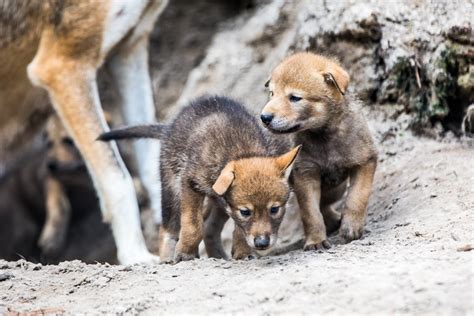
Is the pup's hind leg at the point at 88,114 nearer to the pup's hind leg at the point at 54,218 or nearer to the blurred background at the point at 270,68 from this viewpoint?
the blurred background at the point at 270,68

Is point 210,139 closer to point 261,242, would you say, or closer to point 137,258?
point 261,242

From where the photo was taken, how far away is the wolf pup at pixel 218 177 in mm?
4418

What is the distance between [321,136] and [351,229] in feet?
1.86

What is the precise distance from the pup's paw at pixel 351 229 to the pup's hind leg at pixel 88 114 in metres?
1.72

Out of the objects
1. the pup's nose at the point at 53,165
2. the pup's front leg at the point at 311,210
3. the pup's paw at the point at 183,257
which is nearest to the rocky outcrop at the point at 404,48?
the pup's front leg at the point at 311,210

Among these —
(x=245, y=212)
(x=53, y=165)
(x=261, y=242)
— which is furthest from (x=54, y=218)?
(x=261, y=242)

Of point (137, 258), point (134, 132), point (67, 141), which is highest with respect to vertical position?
point (134, 132)

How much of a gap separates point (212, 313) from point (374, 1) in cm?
337

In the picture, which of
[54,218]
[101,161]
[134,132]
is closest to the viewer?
[134,132]

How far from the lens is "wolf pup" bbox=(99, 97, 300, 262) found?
4.42 m

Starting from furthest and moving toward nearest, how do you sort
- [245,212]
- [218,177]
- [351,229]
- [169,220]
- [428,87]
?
[428,87] < [169,220] < [351,229] < [218,177] < [245,212]

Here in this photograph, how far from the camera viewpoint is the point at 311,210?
4.86 metres

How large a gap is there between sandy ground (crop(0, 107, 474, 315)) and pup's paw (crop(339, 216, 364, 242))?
0.26ft

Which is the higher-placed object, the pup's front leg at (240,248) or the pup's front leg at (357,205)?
the pup's front leg at (357,205)
